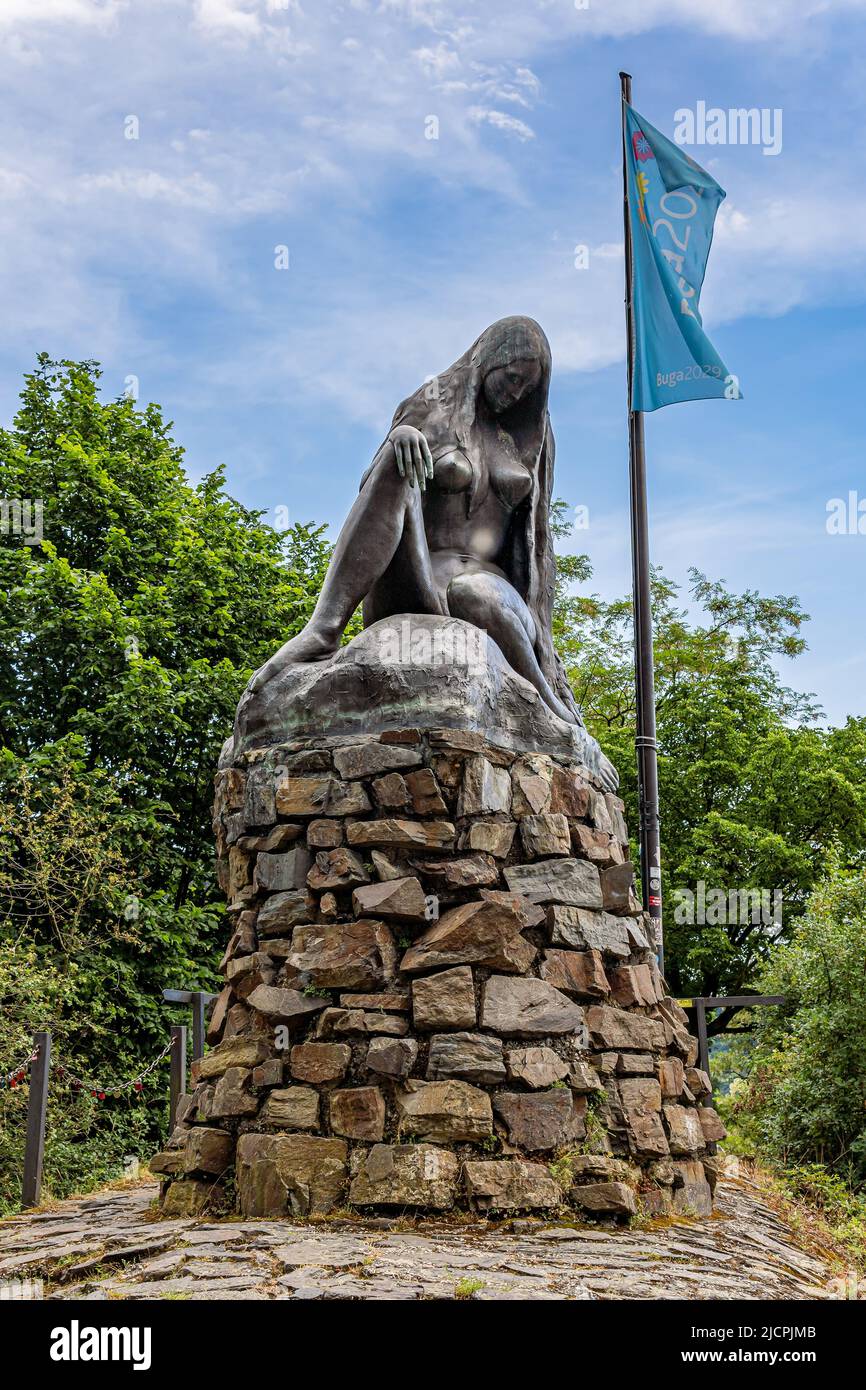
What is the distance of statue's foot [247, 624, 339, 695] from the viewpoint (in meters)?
5.85

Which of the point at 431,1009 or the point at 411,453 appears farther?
the point at 411,453

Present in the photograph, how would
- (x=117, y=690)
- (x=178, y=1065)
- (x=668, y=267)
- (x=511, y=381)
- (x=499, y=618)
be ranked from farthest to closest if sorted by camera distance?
1. (x=117, y=690)
2. (x=668, y=267)
3. (x=178, y=1065)
4. (x=511, y=381)
5. (x=499, y=618)

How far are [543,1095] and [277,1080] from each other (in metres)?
1.05

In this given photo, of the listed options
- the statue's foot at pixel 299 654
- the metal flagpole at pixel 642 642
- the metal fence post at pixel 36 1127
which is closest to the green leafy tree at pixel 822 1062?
the metal flagpole at pixel 642 642

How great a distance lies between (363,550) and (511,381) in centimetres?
137

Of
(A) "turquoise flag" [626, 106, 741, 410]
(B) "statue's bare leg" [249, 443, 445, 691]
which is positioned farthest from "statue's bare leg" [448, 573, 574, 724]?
(A) "turquoise flag" [626, 106, 741, 410]

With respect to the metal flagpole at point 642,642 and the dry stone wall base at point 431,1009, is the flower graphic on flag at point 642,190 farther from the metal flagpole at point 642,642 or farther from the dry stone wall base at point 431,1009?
the dry stone wall base at point 431,1009

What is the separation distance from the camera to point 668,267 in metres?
9.94

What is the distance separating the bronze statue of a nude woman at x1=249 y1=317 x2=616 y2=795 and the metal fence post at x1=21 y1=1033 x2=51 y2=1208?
268 cm

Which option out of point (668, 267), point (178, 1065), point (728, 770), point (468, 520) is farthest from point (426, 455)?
point (728, 770)

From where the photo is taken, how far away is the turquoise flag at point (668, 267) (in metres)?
9.67


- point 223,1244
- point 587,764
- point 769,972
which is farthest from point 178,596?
point 223,1244

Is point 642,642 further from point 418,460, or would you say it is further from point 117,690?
point 117,690
